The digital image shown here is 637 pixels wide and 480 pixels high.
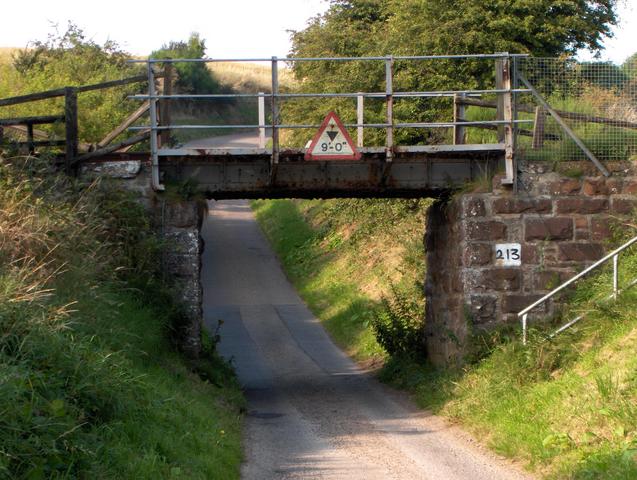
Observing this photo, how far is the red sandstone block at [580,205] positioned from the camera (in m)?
14.7

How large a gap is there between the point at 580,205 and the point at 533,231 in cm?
80

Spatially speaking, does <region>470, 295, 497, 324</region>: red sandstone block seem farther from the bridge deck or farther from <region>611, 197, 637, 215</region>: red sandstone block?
<region>611, 197, 637, 215</region>: red sandstone block

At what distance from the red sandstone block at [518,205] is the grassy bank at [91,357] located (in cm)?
482

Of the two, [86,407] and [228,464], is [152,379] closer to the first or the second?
[228,464]

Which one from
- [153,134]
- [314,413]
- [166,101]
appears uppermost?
[166,101]

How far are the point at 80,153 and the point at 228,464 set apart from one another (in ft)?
22.4

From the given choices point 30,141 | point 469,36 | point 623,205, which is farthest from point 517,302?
point 469,36

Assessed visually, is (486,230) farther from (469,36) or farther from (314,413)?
(469,36)

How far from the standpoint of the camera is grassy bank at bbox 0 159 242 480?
7.20m

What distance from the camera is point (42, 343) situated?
8.05 m

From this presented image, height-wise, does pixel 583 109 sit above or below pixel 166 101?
below

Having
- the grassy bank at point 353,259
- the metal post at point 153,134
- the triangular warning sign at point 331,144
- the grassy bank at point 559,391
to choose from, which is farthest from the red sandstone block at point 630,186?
the metal post at point 153,134

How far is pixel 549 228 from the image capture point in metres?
14.6

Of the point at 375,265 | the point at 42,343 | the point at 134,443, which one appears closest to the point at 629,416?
the point at 134,443
